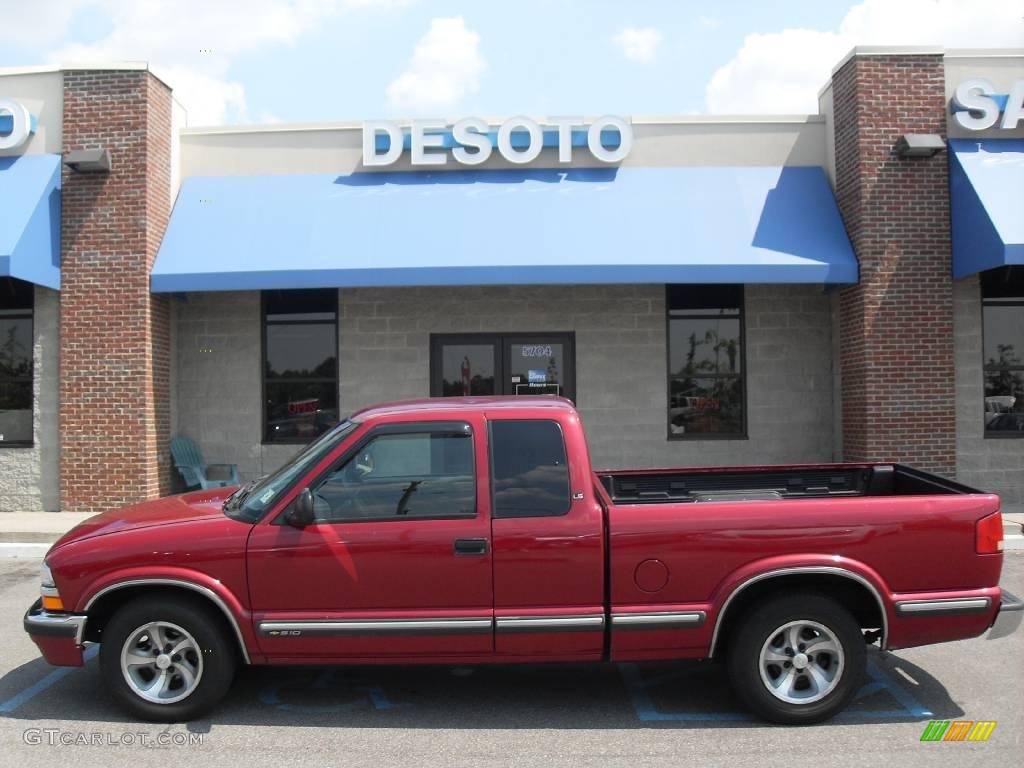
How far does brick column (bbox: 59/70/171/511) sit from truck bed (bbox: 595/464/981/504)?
764cm

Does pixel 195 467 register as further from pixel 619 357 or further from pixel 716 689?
pixel 716 689

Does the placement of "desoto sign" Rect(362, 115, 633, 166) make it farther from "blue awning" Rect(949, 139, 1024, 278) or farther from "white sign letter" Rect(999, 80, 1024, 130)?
"white sign letter" Rect(999, 80, 1024, 130)

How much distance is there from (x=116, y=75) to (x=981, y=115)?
37.8 ft

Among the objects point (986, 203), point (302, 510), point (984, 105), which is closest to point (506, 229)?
point (986, 203)

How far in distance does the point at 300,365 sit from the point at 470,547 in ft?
28.2

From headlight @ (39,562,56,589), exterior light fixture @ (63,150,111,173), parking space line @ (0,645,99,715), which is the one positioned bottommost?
parking space line @ (0,645,99,715)

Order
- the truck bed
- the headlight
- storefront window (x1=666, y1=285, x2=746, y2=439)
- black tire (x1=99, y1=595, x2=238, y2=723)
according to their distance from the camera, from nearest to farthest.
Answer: black tire (x1=99, y1=595, x2=238, y2=723) < the headlight < the truck bed < storefront window (x1=666, y1=285, x2=746, y2=439)

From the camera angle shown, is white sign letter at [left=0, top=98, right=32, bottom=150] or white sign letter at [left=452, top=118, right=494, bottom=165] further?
white sign letter at [left=452, top=118, right=494, bottom=165]

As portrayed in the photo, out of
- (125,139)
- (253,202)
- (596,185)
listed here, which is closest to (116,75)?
(125,139)

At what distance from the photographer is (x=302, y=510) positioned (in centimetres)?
461

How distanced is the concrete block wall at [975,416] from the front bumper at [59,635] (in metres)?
11.0

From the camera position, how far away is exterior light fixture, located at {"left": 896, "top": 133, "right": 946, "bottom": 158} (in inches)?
446

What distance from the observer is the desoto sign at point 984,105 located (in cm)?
1146

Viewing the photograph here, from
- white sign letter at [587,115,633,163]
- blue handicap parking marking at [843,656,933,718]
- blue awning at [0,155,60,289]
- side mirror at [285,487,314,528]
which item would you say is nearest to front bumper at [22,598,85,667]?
side mirror at [285,487,314,528]
